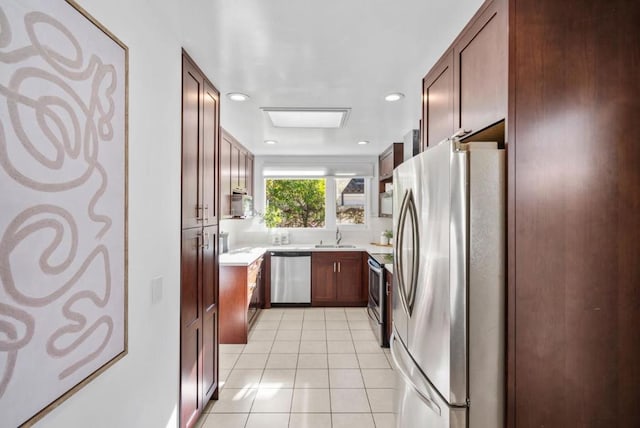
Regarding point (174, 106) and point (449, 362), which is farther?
point (174, 106)

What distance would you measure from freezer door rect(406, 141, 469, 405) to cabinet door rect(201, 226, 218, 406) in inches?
58.4

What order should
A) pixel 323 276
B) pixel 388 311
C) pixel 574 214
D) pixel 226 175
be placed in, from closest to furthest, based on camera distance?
pixel 574 214
pixel 388 311
pixel 226 175
pixel 323 276

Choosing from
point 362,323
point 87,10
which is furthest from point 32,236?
point 362,323

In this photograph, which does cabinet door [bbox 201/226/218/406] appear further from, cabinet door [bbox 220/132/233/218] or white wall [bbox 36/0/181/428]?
cabinet door [bbox 220/132/233/218]

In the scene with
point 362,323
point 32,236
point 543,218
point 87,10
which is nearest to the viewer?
point 32,236

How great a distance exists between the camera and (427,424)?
4.54 ft

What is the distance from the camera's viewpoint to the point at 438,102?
1.93 metres

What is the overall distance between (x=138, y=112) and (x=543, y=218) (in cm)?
164

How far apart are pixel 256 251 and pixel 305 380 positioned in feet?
6.73

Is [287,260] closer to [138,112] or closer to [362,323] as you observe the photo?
[362,323]

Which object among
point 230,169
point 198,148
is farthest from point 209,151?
point 230,169

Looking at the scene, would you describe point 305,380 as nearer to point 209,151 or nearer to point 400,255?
point 400,255

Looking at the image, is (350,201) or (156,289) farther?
(350,201)

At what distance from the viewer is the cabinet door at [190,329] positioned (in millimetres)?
1866
